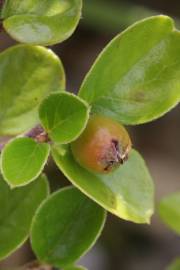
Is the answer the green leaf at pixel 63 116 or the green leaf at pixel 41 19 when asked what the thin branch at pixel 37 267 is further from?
the green leaf at pixel 41 19

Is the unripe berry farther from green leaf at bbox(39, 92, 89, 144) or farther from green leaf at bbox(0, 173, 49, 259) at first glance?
green leaf at bbox(0, 173, 49, 259)

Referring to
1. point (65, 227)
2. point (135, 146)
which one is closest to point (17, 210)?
point (65, 227)

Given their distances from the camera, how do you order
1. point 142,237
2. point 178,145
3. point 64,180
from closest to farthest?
1. point 64,180
2. point 142,237
3. point 178,145

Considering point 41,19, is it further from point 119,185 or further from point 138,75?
point 119,185

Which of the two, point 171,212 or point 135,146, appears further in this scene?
point 135,146

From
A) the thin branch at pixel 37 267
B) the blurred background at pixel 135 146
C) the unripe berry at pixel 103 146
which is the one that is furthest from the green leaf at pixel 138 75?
the blurred background at pixel 135 146

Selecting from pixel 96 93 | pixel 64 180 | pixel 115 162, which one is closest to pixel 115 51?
pixel 96 93

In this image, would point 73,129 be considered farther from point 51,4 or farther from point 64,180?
point 64,180
